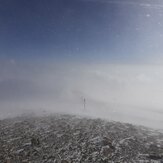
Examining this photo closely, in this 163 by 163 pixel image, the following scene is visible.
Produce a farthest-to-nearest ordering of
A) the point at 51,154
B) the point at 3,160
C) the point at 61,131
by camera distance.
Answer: the point at 61,131 < the point at 51,154 < the point at 3,160

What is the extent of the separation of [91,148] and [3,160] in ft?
30.6

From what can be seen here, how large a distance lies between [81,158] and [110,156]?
9.97 feet

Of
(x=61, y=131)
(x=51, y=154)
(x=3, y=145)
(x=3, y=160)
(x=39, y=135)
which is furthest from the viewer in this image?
(x=61, y=131)

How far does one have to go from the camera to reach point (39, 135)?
1153 inches

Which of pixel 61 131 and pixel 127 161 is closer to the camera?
pixel 127 161

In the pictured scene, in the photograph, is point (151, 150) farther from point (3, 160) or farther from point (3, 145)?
point (3, 145)

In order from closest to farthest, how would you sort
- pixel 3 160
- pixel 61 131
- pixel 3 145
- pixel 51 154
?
pixel 3 160
pixel 51 154
pixel 3 145
pixel 61 131

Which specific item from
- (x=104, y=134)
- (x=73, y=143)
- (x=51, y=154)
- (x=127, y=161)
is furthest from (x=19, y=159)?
(x=104, y=134)

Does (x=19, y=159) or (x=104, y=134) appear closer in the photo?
(x=19, y=159)

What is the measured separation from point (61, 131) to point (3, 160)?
11.6m

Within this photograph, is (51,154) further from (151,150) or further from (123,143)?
(151,150)

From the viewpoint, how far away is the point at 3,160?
67.7 ft

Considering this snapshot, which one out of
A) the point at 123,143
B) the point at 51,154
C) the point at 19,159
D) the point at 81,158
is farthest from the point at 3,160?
the point at 123,143

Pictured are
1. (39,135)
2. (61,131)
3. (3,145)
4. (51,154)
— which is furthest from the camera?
(61,131)
